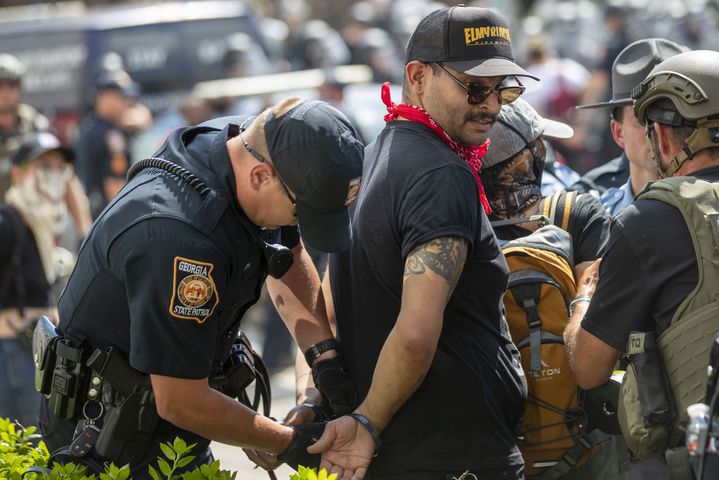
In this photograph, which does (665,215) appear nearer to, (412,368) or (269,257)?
(412,368)

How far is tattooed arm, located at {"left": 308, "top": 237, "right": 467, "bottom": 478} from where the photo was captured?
129 inches

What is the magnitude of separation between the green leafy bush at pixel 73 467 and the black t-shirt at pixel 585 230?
1168 millimetres

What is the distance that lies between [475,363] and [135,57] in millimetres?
10449

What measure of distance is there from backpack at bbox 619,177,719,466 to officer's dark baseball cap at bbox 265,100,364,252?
2.77 feet

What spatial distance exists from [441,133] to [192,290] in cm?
93

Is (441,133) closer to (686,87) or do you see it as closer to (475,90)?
(475,90)

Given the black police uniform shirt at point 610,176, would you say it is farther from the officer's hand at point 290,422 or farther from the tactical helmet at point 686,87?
the officer's hand at point 290,422

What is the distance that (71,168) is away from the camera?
7.29 m

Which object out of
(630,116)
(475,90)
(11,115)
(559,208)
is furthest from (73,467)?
(11,115)

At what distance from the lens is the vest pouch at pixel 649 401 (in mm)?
3258

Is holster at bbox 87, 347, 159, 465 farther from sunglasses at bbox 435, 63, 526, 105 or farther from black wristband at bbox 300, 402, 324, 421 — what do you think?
sunglasses at bbox 435, 63, 526, 105

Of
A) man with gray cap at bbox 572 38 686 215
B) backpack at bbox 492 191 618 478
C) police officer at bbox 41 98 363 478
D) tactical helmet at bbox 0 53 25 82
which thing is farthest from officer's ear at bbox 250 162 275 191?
tactical helmet at bbox 0 53 25 82

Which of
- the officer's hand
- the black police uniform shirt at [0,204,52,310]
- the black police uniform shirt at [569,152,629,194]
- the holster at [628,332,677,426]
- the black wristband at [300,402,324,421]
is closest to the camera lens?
the holster at [628,332,677,426]

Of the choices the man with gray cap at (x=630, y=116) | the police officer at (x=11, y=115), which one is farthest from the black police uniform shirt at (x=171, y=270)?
the police officer at (x=11, y=115)
